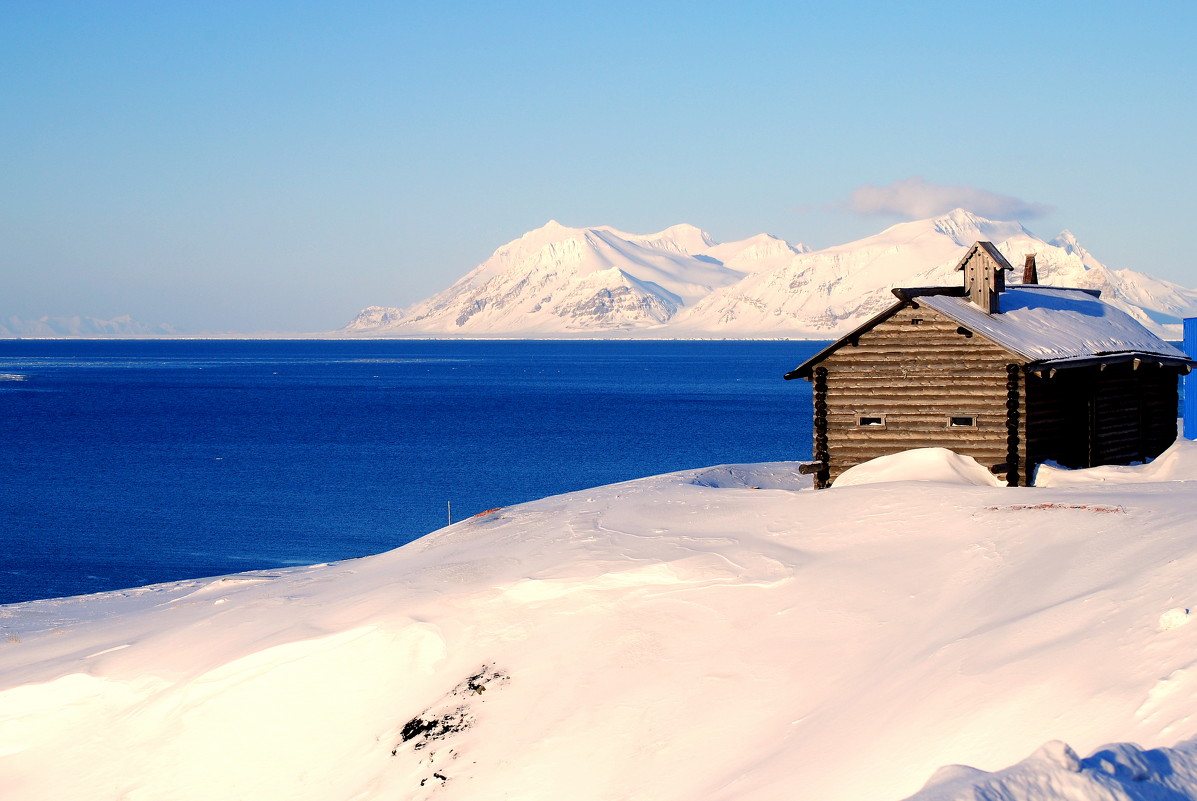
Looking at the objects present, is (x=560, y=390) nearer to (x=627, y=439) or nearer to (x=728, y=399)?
(x=728, y=399)

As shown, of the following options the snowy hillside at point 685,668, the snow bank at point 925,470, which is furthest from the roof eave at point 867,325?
the snowy hillside at point 685,668

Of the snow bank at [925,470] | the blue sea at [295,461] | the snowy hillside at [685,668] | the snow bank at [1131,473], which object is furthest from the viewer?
the blue sea at [295,461]

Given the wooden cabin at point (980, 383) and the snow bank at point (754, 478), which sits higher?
the wooden cabin at point (980, 383)

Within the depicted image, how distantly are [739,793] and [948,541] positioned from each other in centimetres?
877

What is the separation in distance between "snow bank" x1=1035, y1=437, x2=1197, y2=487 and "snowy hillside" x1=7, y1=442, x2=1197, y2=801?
463 centimetres

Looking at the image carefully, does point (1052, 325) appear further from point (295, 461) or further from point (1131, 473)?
point (295, 461)

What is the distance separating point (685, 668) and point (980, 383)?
604 inches

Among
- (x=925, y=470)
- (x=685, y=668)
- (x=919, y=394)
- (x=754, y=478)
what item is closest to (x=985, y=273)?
(x=919, y=394)

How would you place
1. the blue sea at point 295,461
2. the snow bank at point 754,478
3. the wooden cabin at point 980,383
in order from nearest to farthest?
the wooden cabin at point 980,383 → the snow bank at point 754,478 → the blue sea at point 295,461

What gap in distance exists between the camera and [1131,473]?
28844 mm

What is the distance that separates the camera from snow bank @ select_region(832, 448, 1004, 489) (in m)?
27.7

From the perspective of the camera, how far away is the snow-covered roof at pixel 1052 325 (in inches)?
1132

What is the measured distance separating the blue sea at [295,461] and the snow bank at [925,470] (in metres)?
17.7

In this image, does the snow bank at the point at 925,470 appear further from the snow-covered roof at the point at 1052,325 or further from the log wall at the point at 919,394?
the snow-covered roof at the point at 1052,325
